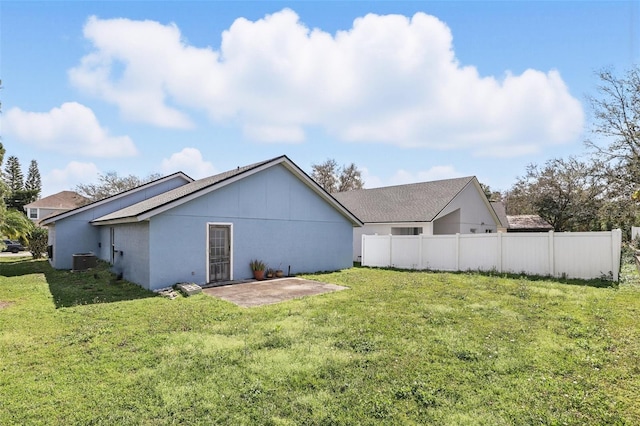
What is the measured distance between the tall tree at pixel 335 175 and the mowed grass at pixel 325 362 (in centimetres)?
3802

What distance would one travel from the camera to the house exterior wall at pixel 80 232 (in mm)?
16656

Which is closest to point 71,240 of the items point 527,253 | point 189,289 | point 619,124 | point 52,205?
point 189,289

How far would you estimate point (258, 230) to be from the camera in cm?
1307

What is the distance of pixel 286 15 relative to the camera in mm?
9766

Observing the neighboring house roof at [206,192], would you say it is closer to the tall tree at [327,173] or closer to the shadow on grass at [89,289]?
the shadow on grass at [89,289]

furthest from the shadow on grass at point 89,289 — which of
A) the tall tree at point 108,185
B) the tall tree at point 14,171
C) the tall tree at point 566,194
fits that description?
the tall tree at point 14,171

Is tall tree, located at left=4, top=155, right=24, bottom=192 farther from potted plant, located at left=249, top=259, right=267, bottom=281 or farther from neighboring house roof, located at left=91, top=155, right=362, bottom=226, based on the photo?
potted plant, located at left=249, top=259, right=267, bottom=281

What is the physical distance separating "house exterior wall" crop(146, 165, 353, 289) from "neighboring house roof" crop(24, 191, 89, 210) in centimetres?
4192

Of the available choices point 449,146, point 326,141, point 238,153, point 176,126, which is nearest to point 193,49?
point 176,126

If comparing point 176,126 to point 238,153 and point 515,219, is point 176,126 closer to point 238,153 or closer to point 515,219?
point 238,153

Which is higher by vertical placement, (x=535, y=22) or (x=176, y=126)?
(x=535, y=22)

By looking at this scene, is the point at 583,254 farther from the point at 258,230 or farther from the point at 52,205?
the point at 52,205

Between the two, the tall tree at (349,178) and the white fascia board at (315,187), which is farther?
the tall tree at (349,178)

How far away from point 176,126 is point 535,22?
1480 centimetres
